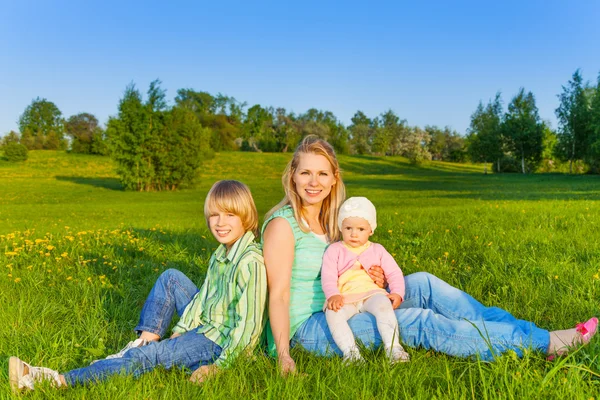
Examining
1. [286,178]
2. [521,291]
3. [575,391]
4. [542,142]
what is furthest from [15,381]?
[542,142]

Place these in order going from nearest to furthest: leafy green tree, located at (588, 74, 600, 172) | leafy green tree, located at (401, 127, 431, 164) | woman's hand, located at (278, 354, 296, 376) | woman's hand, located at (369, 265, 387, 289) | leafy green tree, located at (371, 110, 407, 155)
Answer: woman's hand, located at (278, 354, 296, 376), woman's hand, located at (369, 265, 387, 289), leafy green tree, located at (588, 74, 600, 172), leafy green tree, located at (401, 127, 431, 164), leafy green tree, located at (371, 110, 407, 155)

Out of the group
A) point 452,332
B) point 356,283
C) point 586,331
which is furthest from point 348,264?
point 586,331

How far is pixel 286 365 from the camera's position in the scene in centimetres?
287

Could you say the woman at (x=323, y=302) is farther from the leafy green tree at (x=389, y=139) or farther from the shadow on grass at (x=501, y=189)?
the leafy green tree at (x=389, y=139)

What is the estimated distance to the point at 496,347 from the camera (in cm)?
299

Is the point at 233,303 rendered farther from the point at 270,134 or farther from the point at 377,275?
the point at 270,134

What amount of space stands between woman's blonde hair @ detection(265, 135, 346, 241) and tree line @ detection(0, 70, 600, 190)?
89.6 ft

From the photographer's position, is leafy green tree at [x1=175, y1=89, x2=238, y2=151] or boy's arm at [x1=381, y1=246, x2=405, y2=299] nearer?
boy's arm at [x1=381, y1=246, x2=405, y2=299]

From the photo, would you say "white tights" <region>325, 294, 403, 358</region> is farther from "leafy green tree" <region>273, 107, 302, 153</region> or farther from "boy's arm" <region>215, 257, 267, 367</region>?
"leafy green tree" <region>273, 107, 302, 153</region>

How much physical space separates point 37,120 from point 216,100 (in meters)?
35.3

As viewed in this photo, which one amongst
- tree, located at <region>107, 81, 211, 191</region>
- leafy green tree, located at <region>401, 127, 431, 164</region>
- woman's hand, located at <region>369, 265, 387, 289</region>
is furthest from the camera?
leafy green tree, located at <region>401, 127, 431, 164</region>

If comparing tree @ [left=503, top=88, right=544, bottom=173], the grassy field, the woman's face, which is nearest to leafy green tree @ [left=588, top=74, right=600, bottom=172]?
tree @ [left=503, top=88, right=544, bottom=173]

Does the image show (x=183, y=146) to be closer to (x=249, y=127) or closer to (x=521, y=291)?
(x=521, y=291)

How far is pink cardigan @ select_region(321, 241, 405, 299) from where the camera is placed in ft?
10.6
